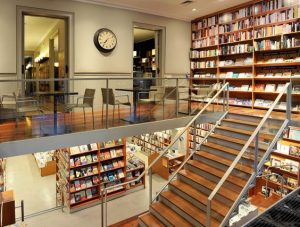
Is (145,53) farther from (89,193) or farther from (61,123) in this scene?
(61,123)

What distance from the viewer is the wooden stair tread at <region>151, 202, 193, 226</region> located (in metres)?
4.46

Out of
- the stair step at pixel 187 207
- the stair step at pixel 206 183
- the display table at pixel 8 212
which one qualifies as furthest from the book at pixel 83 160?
the stair step at pixel 206 183

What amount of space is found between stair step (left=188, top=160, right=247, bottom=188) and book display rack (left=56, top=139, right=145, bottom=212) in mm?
2680

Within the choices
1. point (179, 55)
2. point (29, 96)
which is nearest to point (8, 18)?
point (29, 96)

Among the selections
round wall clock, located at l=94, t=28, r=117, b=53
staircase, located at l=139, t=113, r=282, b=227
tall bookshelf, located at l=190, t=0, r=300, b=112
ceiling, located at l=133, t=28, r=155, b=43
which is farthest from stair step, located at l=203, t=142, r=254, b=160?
ceiling, located at l=133, t=28, r=155, b=43

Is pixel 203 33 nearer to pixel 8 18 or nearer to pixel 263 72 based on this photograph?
pixel 263 72

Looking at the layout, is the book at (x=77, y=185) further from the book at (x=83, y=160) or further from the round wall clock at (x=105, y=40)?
the round wall clock at (x=105, y=40)

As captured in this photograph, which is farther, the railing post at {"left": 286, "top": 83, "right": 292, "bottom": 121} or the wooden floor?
the railing post at {"left": 286, "top": 83, "right": 292, "bottom": 121}

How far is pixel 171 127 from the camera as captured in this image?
233 inches

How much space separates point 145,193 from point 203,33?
5175 millimetres

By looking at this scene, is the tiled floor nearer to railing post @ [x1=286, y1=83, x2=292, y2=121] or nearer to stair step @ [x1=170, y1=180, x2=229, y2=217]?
stair step @ [x1=170, y1=180, x2=229, y2=217]

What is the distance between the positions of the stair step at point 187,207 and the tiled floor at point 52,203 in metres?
2.06

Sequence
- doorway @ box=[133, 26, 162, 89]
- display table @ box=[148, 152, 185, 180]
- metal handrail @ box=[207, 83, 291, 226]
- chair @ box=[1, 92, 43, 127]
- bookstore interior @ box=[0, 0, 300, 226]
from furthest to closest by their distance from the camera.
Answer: doorway @ box=[133, 26, 162, 89] < display table @ box=[148, 152, 185, 180] < bookstore interior @ box=[0, 0, 300, 226] < chair @ box=[1, 92, 43, 127] < metal handrail @ box=[207, 83, 291, 226]

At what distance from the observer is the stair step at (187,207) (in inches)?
166
